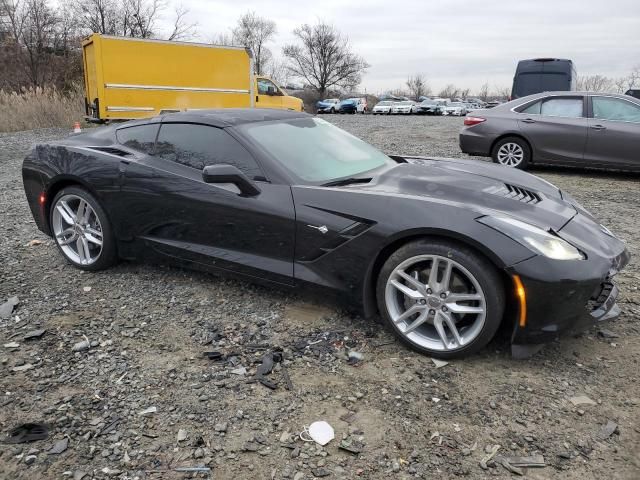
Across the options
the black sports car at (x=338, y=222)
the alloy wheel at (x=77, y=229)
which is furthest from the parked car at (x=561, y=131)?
the alloy wheel at (x=77, y=229)

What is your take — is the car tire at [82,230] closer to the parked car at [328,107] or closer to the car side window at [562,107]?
the car side window at [562,107]

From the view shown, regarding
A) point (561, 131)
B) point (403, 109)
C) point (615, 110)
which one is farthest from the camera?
point (403, 109)

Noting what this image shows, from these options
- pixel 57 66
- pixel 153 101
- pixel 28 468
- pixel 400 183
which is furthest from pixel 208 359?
pixel 57 66

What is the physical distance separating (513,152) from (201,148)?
20.5ft

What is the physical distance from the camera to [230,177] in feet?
10.3

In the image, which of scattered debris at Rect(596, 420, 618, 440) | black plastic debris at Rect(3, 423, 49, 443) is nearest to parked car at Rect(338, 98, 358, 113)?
scattered debris at Rect(596, 420, 618, 440)

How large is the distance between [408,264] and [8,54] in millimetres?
33832

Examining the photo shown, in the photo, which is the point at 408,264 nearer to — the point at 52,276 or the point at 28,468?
the point at 28,468

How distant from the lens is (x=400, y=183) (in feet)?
10.6

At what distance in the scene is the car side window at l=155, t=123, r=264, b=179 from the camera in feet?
11.1

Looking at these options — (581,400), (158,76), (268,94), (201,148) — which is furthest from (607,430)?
(268,94)

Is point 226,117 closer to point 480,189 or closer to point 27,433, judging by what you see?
point 480,189

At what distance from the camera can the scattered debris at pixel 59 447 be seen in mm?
2152

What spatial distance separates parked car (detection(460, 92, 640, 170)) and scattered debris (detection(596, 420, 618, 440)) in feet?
18.8
